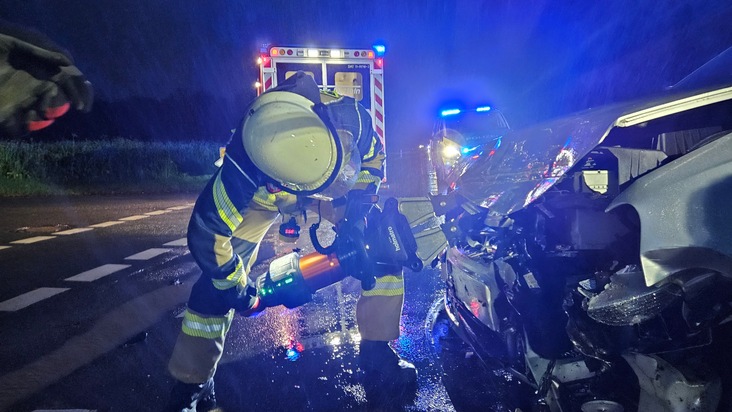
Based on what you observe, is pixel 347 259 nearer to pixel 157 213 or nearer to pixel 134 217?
pixel 134 217

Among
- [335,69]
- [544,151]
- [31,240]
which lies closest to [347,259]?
[544,151]

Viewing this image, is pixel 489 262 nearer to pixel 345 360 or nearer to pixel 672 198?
pixel 672 198

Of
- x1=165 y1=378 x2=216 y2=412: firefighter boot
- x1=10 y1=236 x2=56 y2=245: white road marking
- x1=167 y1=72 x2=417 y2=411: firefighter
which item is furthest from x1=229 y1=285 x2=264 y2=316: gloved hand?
x1=10 y1=236 x2=56 y2=245: white road marking

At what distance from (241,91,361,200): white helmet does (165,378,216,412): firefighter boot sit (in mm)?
1187

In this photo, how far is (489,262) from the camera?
→ 2.24 metres

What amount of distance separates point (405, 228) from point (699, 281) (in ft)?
4.62

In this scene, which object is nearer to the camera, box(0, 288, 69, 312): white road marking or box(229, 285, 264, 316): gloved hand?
box(229, 285, 264, 316): gloved hand

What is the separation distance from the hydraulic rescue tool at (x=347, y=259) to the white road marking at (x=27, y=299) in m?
2.90

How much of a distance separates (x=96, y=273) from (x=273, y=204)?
355 centimetres

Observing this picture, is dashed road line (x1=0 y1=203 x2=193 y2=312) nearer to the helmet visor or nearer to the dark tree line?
the helmet visor

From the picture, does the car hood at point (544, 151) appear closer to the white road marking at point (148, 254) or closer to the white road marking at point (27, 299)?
the white road marking at point (27, 299)

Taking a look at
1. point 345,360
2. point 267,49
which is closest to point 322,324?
point 345,360

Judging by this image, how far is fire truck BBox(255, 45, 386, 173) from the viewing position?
7.21 meters

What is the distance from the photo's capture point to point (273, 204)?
2.54 meters
